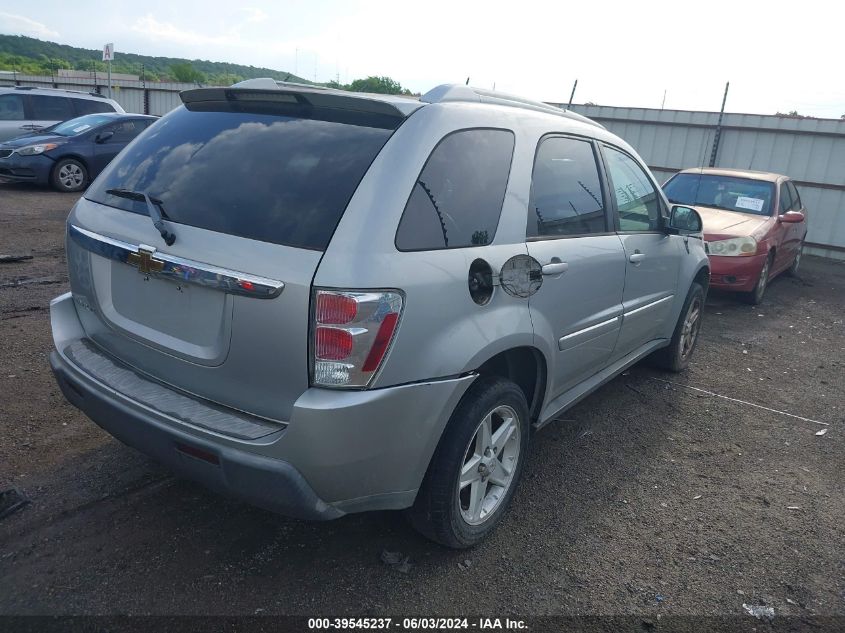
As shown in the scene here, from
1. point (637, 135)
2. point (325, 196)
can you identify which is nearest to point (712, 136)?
point (637, 135)

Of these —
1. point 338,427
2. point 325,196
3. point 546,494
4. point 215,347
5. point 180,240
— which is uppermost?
point 325,196

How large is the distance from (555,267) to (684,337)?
2.77 m

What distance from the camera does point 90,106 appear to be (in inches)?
546

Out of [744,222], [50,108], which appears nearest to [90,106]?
[50,108]

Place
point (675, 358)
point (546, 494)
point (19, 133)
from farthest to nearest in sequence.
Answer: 1. point (19, 133)
2. point (675, 358)
3. point (546, 494)

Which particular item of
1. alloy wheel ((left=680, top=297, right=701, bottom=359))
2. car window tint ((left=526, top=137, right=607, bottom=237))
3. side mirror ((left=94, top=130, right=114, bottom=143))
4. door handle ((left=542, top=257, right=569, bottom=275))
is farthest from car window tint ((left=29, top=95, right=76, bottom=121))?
door handle ((left=542, top=257, right=569, bottom=275))

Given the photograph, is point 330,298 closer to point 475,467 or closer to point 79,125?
point 475,467

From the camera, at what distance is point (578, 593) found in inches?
107

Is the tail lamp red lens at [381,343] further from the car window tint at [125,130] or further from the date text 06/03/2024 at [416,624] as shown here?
the car window tint at [125,130]

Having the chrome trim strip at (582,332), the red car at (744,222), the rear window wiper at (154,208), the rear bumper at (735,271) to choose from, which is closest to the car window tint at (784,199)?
the red car at (744,222)

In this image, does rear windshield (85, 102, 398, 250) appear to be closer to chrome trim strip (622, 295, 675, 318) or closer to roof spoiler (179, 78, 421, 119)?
roof spoiler (179, 78, 421, 119)

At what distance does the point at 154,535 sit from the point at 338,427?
1205 mm

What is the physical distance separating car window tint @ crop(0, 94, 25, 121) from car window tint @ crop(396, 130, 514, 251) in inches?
531

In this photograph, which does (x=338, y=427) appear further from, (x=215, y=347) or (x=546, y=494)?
(x=546, y=494)
